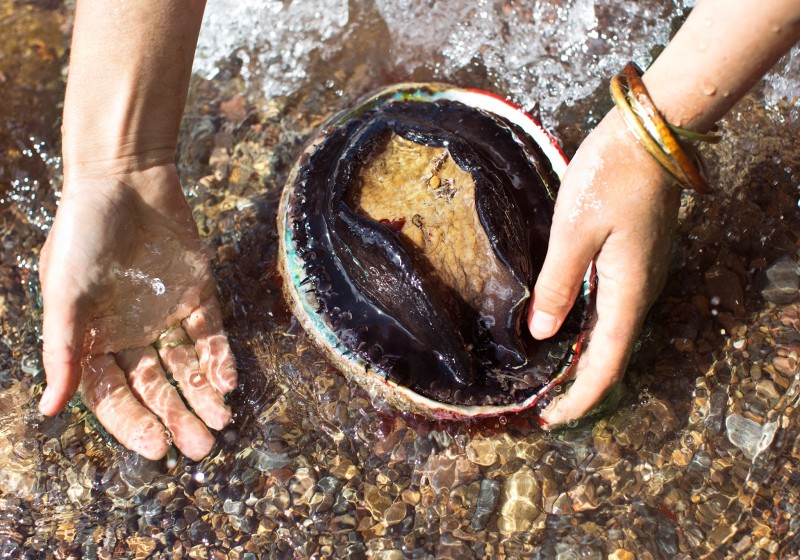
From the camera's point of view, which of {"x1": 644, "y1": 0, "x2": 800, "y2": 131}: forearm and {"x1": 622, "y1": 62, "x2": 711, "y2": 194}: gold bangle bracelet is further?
{"x1": 622, "y1": 62, "x2": 711, "y2": 194}: gold bangle bracelet

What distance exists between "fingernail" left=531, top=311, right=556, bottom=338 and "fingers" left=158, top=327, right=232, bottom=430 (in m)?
1.15

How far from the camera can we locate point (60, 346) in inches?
76.6

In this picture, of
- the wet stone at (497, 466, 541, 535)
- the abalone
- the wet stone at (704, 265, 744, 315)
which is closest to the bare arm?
the abalone

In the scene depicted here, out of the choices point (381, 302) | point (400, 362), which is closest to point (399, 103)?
point (381, 302)

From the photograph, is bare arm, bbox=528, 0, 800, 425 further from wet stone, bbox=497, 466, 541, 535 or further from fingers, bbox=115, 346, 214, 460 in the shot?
fingers, bbox=115, 346, 214, 460

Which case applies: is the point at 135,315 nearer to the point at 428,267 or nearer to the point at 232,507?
the point at 232,507

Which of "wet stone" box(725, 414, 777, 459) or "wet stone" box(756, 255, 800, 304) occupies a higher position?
"wet stone" box(756, 255, 800, 304)

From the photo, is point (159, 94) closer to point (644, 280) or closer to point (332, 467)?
point (332, 467)

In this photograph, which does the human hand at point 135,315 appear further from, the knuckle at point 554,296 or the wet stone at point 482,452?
the knuckle at point 554,296

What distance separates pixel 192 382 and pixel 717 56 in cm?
193

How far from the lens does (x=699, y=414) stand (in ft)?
7.59

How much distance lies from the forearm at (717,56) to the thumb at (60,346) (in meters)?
1.75

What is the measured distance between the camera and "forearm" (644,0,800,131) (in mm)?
1483

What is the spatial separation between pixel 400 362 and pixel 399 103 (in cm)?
99
